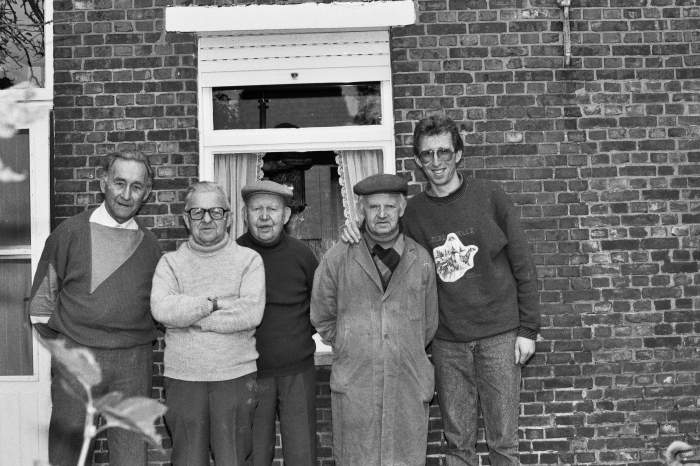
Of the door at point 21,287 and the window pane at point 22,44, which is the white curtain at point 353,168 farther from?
the window pane at point 22,44

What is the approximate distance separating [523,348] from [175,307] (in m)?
1.87

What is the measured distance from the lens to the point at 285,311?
165 inches

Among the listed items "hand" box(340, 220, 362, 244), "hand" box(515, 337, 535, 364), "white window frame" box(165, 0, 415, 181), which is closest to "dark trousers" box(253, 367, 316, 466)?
"hand" box(340, 220, 362, 244)

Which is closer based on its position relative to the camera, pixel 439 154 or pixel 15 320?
pixel 439 154

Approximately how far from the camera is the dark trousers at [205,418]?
12.8 feet

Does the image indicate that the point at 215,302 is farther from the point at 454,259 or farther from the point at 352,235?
the point at 454,259

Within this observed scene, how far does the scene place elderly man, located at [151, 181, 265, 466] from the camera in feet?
12.7

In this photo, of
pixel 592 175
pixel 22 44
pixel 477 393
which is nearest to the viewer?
pixel 477 393

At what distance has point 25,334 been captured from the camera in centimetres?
513

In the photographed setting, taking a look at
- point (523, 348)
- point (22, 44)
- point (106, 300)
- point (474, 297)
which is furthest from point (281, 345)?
point (22, 44)

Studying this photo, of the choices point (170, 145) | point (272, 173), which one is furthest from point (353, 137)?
point (170, 145)

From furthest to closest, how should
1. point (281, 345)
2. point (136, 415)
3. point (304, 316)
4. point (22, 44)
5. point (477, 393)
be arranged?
1. point (22, 44)
2. point (477, 393)
3. point (304, 316)
4. point (281, 345)
5. point (136, 415)

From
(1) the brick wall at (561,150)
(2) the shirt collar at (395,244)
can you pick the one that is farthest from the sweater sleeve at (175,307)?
(1) the brick wall at (561,150)

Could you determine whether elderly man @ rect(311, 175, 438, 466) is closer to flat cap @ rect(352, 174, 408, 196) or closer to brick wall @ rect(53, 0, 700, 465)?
flat cap @ rect(352, 174, 408, 196)
